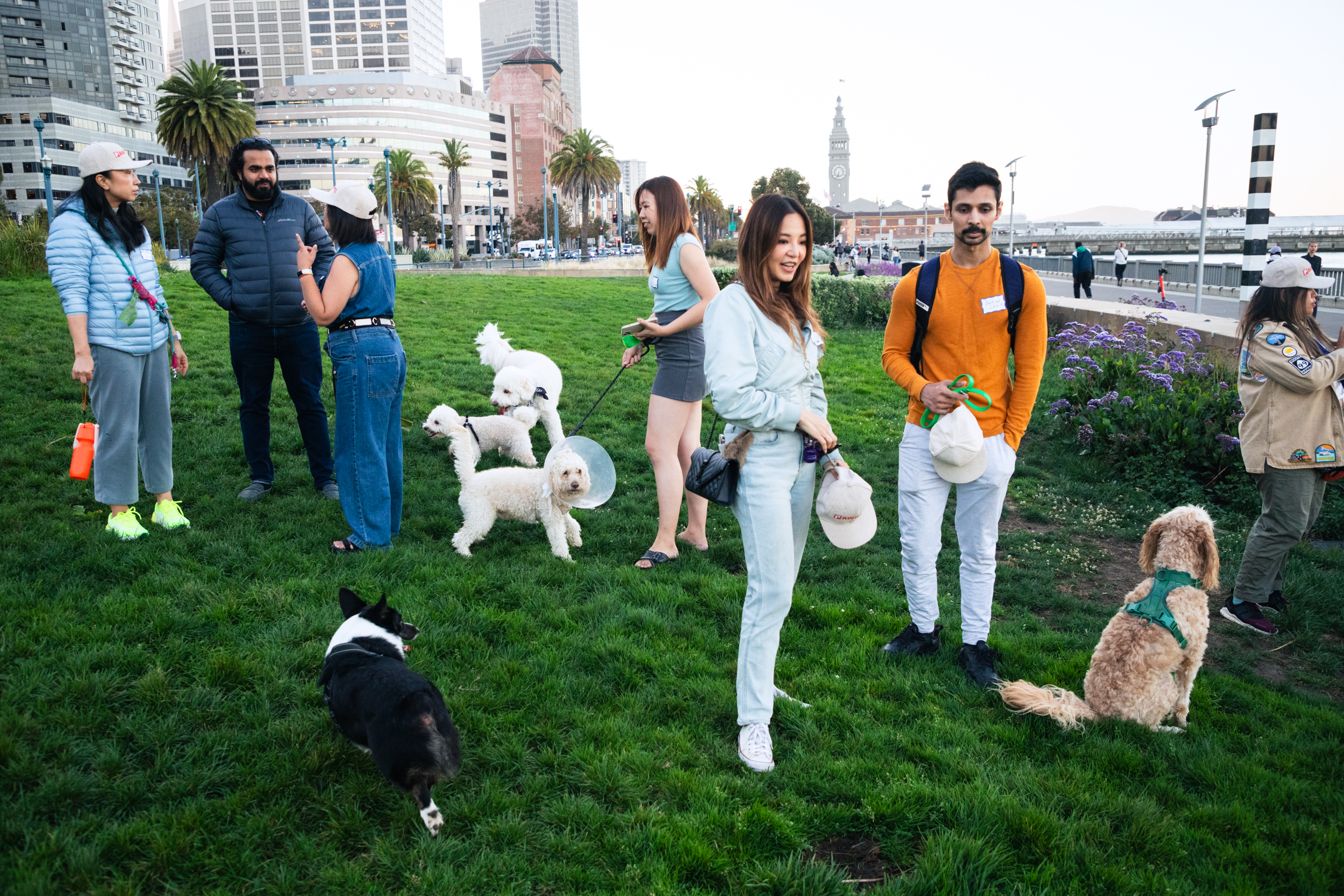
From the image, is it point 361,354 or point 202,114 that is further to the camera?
point 202,114

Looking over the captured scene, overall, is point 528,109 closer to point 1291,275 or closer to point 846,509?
point 1291,275

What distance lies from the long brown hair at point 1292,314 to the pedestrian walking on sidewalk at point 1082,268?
18.9 m

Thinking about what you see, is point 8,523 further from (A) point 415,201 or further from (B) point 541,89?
(B) point 541,89

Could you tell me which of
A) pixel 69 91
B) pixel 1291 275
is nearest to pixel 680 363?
pixel 1291 275

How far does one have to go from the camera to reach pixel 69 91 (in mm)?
103688

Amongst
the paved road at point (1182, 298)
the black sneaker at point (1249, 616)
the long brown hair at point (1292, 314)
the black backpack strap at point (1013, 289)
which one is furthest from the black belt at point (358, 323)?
the paved road at point (1182, 298)

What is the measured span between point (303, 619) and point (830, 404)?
7.34 m

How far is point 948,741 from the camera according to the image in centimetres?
324

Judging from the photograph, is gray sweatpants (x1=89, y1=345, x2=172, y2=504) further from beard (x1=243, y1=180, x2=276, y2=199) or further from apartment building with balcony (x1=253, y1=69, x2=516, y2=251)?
apartment building with balcony (x1=253, y1=69, x2=516, y2=251)

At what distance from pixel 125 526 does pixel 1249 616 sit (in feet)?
22.6

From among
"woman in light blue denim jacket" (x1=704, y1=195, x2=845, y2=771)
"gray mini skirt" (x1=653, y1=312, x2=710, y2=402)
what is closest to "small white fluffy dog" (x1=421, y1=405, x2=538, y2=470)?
"gray mini skirt" (x1=653, y1=312, x2=710, y2=402)

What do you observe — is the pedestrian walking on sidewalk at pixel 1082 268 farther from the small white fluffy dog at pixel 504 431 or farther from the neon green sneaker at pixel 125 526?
the neon green sneaker at pixel 125 526

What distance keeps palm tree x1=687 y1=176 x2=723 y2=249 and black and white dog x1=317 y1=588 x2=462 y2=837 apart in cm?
7587

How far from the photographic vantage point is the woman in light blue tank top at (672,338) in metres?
4.54
